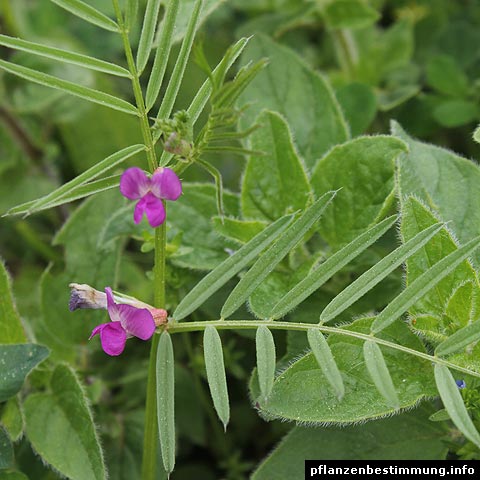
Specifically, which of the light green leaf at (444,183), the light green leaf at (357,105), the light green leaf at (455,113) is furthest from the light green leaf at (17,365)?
the light green leaf at (455,113)

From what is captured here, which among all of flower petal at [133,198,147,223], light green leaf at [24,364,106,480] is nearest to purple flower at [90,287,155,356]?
flower petal at [133,198,147,223]

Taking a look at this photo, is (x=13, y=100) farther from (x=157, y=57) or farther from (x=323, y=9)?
(x=157, y=57)

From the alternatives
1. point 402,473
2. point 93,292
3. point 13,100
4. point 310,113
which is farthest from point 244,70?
point 13,100

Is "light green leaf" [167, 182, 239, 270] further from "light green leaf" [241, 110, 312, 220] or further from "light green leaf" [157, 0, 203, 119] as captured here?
"light green leaf" [157, 0, 203, 119]

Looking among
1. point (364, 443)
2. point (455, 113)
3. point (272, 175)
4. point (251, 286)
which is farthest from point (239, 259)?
point (455, 113)

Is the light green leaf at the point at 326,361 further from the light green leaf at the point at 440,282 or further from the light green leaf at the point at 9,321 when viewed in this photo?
the light green leaf at the point at 9,321
